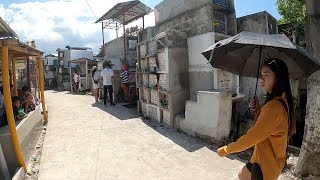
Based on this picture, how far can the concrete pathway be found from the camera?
4706mm

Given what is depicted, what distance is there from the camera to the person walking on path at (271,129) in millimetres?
2207

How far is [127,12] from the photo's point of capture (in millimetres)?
14203

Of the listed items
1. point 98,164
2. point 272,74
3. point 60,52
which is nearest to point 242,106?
point 98,164

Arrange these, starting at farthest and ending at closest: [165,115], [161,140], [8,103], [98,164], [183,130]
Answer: [165,115] < [183,130] < [161,140] < [98,164] < [8,103]

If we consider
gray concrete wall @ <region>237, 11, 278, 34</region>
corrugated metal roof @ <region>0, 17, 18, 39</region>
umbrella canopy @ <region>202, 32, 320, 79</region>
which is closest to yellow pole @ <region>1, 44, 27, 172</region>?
corrugated metal roof @ <region>0, 17, 18, 39</region>

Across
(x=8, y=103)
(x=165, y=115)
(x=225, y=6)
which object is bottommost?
(x=165, y=115)

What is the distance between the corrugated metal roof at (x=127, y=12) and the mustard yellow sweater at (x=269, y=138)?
11.3m

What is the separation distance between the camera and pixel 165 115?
798 cm

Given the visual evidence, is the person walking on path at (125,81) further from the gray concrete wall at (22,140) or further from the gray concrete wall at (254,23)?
the gray concrete wall at (22,140)

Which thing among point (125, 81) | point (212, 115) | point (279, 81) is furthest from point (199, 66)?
point (279, 81)

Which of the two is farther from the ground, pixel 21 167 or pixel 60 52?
pixel 60 52

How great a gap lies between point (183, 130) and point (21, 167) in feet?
13.1

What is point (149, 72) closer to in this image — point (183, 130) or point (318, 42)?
point (183, 130)

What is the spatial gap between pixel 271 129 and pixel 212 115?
4.00 meters
